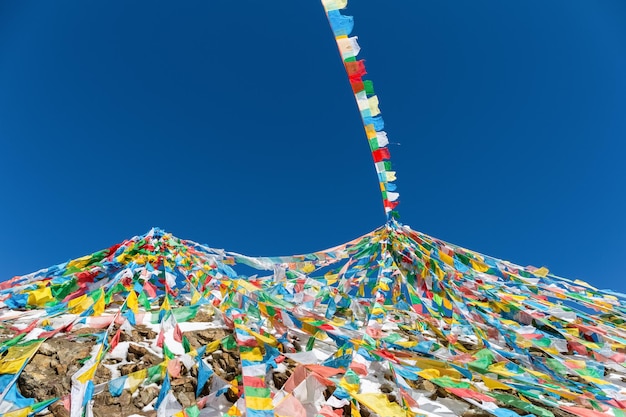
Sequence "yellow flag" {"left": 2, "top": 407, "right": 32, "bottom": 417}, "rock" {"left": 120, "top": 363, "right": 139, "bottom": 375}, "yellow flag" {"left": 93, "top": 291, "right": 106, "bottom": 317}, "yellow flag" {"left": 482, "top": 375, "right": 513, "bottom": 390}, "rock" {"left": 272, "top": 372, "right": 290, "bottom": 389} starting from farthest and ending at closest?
"yellow flag" {"left": 93, "top": 291, "right": 106, "bottom": 317}, "rock" {"left": 120, "top": 363, "right": 139, "bottom": 375}, "rock" {"left": 272, "top": 372, "right": 290, "bottom": 389}, "yellow flag" {"left": 482, "top": 375, "right": 513, "bottom": 390}, "yellow flag" {"left": 2, "top": 407, "right": 32, "bottom": 417}

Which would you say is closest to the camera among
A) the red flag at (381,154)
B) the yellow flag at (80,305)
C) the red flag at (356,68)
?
Answer: the yellow flag at (80,305)

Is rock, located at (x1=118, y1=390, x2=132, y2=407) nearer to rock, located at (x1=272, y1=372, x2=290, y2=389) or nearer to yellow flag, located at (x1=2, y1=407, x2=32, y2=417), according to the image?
yellow flag, located at (x1=2, y1=407, x2=32, y2=417)

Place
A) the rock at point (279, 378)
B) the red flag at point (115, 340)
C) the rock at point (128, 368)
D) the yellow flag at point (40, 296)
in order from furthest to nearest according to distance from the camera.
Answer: the yellow flag at point (40, 296), the red flag at point (115, 340), the rock at point (128, 368), the rock at point (279, 378)

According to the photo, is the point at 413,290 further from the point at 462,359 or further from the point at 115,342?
the point at 115,342

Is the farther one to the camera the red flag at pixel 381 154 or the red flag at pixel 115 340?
the red flag at pixel 381 154

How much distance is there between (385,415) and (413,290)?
434cm

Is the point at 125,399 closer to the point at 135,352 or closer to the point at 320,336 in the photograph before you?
the point at 135,352

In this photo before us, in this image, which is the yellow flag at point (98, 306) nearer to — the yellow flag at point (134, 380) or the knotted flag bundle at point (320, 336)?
the knotted flag bundle at point (320, 336)

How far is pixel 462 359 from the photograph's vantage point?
3.96 metres

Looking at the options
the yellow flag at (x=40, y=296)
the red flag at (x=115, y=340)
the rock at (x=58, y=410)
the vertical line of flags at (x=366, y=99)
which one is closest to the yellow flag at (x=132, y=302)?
the red flag at (x=115, y=340)

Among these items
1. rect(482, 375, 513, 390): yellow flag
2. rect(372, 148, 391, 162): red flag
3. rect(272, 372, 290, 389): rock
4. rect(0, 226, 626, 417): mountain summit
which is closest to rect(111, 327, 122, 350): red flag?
rect(0, 226, 626, 417): mountain summit

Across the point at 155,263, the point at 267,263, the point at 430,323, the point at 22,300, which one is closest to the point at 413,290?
the point at 430,323

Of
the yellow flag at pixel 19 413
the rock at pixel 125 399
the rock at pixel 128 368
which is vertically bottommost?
the yellow flag at pixel 19 413

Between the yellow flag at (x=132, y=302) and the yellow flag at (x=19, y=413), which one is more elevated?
the yellow flag at (x=132, y=302)
